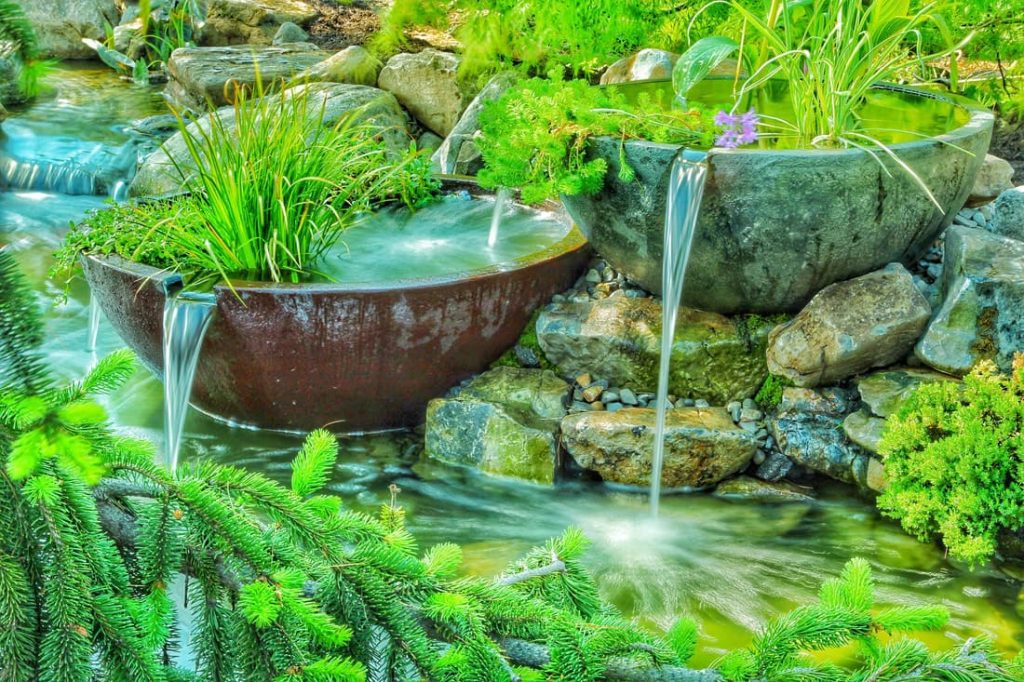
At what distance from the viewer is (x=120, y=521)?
1285 mm

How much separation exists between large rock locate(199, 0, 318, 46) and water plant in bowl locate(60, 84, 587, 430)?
6950 mm

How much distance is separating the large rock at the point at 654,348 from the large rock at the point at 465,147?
6.98ft

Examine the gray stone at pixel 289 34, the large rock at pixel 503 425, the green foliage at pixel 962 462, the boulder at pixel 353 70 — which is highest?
the gray stone at pixel 289 34

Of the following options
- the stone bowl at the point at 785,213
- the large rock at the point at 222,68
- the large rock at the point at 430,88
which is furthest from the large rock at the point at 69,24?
the stone bowl at the point at 785,213

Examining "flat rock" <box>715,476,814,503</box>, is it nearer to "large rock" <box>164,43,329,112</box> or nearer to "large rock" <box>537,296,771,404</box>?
"large rock" <box>537,296,771,404</box>

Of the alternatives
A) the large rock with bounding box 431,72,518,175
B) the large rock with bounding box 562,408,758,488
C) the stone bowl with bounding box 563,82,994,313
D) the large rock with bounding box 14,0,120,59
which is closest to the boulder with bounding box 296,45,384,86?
the large rock with bounding box 431,72,518,175

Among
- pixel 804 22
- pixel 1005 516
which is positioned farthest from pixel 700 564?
pixel 804 22

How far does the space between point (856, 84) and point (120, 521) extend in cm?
335

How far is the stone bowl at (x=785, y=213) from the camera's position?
3479 mm

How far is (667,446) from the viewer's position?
3670 mm

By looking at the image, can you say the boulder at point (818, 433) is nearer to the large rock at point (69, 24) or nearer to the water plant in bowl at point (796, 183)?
the water plant in bowl at point (796, 183)

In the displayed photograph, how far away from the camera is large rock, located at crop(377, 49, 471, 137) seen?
720cm

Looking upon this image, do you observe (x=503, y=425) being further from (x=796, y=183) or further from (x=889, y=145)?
(x=889, y=145)

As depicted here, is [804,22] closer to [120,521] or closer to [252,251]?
[252,251]
